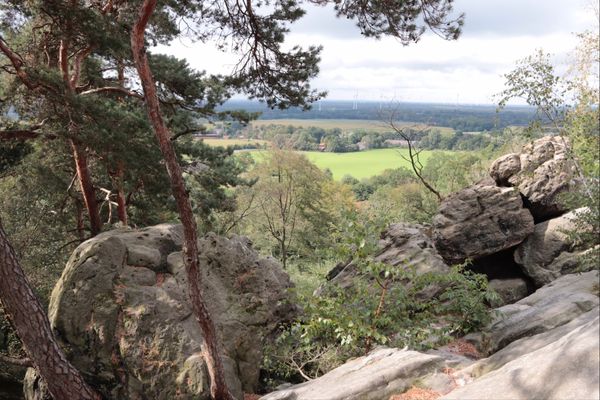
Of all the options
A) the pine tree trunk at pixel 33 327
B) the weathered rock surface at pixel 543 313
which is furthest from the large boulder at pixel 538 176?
the pine tree trunk at pixel 33 327

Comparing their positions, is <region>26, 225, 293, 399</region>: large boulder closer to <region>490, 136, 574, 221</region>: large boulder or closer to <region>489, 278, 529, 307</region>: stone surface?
<region>489, 278, 529, 307</region>: stone surface

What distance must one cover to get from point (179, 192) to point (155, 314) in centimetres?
284

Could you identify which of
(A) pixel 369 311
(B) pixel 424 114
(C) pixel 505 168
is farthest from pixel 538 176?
(B) pixel 424 114

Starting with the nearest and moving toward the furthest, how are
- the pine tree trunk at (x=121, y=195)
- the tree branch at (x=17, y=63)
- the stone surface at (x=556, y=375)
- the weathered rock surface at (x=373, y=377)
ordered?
the stone surface at (x=556, y=375) → the weathered rock surface at (x=373, y=377) → the tree branch at (x=17, y=63) → the pine tree trunk at (x=121, y=195)

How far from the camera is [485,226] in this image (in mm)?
13609

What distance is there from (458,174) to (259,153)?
16763 millimetres

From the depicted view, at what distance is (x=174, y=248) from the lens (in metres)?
10.6

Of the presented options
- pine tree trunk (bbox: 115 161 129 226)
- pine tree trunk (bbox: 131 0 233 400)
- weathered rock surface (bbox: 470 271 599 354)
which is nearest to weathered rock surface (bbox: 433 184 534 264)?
weathered rock surface (bbox: 470 271 599 354)

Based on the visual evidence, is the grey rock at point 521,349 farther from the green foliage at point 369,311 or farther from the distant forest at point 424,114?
the distant forest at point 424,114

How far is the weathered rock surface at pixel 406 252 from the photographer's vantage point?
11.4 metres

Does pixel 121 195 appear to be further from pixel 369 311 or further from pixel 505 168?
pixel 505 168

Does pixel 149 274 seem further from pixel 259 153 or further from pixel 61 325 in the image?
pixel 259 153

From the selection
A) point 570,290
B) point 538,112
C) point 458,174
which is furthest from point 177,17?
point 458,174

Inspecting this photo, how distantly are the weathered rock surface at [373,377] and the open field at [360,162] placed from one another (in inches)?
2178
